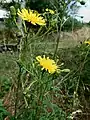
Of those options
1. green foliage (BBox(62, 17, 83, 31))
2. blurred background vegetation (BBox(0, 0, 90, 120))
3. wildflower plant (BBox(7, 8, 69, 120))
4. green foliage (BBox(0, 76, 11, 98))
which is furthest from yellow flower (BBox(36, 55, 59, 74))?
green foliage (BBox(62, 17, 83, 31))

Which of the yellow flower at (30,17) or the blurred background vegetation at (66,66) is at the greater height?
the yellow flower at (30,17)

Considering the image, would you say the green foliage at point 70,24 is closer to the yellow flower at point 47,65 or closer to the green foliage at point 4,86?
the green foliage at point 4,86

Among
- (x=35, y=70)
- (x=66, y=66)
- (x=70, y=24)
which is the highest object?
(x=70, y=24)

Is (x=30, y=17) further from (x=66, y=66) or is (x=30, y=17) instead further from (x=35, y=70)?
(x=66, y=66)

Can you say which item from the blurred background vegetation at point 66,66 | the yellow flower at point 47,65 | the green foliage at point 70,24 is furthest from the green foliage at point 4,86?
the yellow flower at point 47,65

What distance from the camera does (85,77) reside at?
4.18 metres

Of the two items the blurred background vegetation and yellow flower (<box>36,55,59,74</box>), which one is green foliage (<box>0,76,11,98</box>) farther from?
yellow flower (<box>36,55,59,74</box>)

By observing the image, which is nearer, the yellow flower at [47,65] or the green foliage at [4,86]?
the yellow flower at [47,65]

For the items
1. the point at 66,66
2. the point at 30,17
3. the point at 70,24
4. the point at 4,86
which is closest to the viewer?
the point at 30,17

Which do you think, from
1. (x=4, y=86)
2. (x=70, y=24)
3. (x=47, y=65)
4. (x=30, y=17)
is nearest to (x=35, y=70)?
(x=47, y=65)

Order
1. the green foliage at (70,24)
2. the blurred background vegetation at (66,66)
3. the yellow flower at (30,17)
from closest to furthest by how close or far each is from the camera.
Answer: the yellow flower at (30,17) < the blurred background vegetation at (66,66) < the green foliage at (70,24)

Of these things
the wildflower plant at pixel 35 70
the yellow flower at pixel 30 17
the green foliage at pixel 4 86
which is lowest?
the green foliage at pixel 4 86

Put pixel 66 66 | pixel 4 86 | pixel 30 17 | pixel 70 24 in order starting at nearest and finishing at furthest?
1. pixel 30 17
2. pixel 4 86
3. pixel 66 66
4. pixel 70 24

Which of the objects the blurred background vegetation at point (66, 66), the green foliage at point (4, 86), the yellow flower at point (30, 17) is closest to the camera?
the yellow flower at point (30, 17)
